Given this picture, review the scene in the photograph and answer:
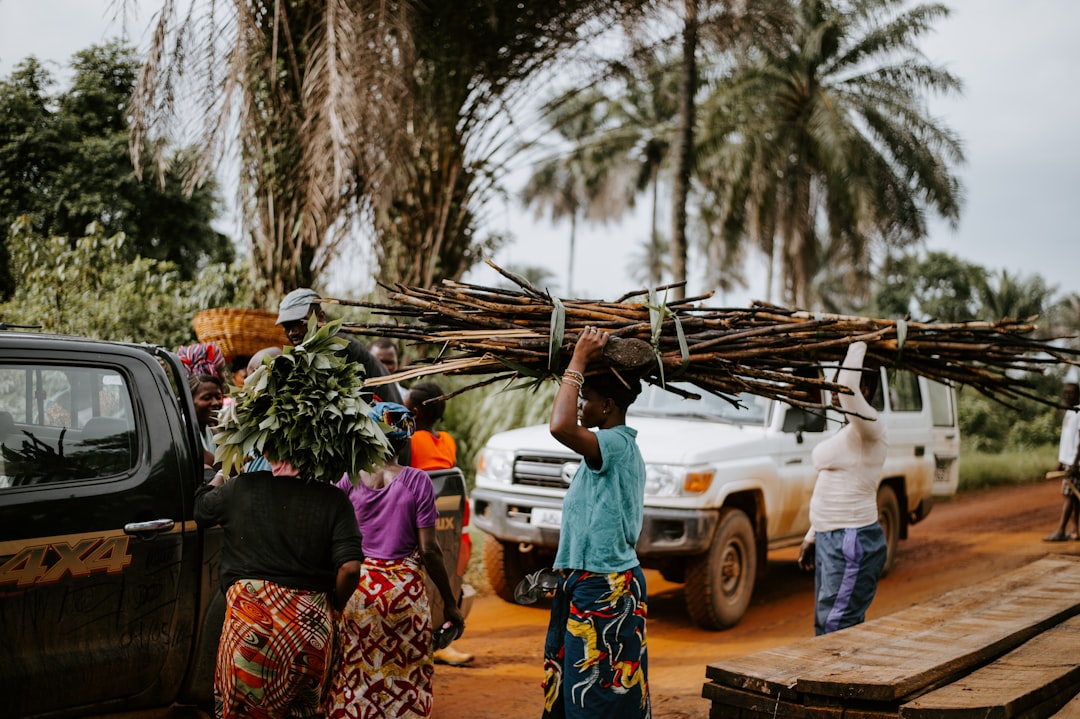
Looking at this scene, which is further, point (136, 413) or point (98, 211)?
point (98, 211)

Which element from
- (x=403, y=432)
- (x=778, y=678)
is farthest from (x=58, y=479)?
(x=778, y=678)

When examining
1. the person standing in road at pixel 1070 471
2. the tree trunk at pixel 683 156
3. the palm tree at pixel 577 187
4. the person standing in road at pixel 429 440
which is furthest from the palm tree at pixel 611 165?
the person standing in road at pixel 429 440

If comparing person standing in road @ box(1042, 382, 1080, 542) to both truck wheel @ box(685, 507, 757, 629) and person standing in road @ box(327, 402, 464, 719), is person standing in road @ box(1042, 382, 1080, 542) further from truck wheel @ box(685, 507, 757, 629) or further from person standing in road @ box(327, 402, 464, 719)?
person standing in road @ box(327, 402, 464, 719)

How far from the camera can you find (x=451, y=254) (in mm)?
11484

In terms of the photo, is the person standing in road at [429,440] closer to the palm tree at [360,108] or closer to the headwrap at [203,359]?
the headwrap at [203,359]

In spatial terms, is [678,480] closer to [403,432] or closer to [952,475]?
[403,432]

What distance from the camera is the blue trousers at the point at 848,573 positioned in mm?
4941

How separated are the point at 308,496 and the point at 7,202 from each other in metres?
13.0

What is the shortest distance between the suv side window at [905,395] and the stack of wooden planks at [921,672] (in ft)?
15.6

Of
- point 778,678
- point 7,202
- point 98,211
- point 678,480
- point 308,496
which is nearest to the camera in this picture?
point 308,496

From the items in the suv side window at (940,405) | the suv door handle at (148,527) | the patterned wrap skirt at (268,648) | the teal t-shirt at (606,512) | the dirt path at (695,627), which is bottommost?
the dirt path at (695,627)

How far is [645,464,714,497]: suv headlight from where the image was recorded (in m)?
6.95

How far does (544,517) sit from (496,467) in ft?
2.25

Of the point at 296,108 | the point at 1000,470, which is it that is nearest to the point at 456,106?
the point at 296,108
